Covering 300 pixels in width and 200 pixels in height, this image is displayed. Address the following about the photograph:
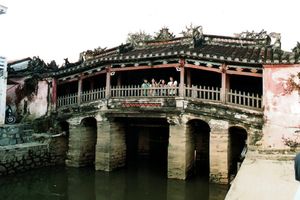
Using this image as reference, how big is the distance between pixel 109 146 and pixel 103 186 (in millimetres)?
2396

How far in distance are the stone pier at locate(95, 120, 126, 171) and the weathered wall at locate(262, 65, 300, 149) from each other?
22.6 ft

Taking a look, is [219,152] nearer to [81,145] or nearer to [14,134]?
[81,145]

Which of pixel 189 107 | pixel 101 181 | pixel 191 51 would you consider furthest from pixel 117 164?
pixel 191 51

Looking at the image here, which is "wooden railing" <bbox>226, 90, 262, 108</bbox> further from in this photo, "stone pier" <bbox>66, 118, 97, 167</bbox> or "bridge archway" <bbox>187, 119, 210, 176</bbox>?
"stone pier" <bbox>66, 118, 97, 167</bbox>

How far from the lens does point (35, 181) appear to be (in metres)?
15.7

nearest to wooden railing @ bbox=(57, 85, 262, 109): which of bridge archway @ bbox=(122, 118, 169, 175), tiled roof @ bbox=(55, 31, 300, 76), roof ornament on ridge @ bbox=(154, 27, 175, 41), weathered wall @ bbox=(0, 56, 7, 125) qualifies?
tiled roof @ bbox=(55, 31, 300, 76)

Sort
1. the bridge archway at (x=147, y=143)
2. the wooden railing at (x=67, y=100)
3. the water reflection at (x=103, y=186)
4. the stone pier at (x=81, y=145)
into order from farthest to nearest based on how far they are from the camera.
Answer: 1. the bridge archway at (x=147, y=143)
2. the wooden railing at (x=67, y=100)
3. the stone pier at (x=81, y=145)
4. the water reflection at (x=103, y=186)

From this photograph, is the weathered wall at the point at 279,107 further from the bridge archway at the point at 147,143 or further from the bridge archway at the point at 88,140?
the bridge archway at the point at 88,140

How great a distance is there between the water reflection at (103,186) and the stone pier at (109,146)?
421 mm

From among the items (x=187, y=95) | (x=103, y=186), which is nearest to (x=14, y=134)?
(x=103, y=186)

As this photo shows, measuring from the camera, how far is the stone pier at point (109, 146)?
16.8 meters

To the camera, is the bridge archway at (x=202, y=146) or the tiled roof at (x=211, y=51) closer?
the tiled roof at (x=211, y=51)

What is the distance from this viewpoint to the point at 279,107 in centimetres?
1350

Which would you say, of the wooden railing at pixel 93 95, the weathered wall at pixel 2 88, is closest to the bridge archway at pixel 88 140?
the wooden railing at pixel 93 95
